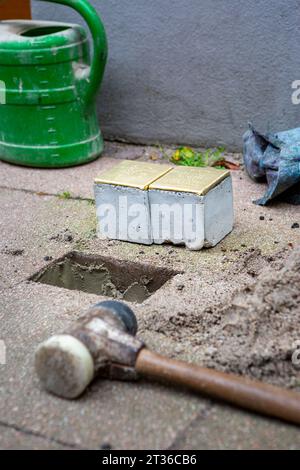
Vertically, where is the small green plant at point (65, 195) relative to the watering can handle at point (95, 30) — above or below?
below

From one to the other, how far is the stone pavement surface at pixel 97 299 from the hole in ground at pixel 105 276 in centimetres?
4

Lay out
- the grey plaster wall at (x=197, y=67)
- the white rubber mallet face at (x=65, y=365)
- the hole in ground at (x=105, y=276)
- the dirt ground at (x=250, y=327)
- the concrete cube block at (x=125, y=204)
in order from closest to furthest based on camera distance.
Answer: the white rubber mallet face at (x=65, y=365)
the dirt ground at (x=250, y=327)
the hole in ground at (x=105, y=276)
the concrete cube block at (x=125, y=204)
the grey plaster wall at (x=197, y=67)

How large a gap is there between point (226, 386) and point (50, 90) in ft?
9.11

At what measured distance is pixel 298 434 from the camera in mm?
2188

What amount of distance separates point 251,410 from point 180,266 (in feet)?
3.74

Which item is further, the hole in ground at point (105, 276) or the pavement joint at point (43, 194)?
the pavement joint at point (43, 194)

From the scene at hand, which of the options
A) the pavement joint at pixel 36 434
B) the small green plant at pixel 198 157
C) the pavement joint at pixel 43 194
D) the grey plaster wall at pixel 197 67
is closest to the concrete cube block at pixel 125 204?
the pavement joint at pixel 43 194

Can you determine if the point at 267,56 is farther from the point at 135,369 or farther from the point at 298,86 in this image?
the point at 135,369

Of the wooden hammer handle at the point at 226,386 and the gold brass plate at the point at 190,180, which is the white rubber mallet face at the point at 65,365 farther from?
the gold brass plate at the point at 190,180

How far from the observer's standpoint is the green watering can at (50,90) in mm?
4438

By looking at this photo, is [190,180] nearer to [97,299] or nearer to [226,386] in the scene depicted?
[97,299]

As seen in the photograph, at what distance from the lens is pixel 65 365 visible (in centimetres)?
232

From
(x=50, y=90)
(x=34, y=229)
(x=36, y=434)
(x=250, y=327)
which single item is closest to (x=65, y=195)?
(x=34, y=229)

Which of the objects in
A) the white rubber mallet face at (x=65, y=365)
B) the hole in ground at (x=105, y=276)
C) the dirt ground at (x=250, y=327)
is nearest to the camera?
the white rubber mallet face at (x=65, y=365)
